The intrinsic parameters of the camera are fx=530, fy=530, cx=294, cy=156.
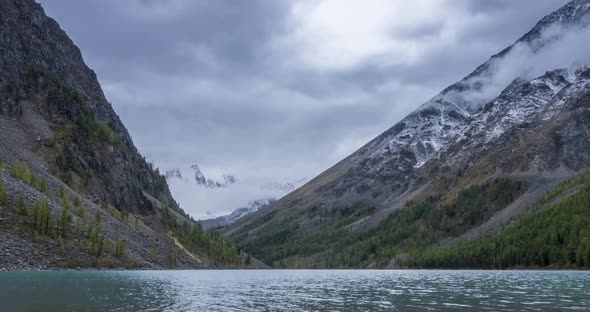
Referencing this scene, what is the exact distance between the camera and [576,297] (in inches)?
2707

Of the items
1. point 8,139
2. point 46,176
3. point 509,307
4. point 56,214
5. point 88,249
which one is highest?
point 8,139

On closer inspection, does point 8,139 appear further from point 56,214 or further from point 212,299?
point 212,299

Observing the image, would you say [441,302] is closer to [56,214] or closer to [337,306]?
[337,306]

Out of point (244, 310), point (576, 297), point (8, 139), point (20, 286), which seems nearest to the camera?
point (244, 310)

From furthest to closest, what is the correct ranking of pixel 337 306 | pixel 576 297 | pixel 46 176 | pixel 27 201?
pixel 46 176
pixel 27 201
pixel 576 297
pixel 337 306

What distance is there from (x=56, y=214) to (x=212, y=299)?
10052 cm

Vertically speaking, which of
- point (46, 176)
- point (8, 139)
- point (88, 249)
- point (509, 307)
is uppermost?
point (8, 139)

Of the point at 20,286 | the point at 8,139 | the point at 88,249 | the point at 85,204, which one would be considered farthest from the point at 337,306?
the point at 8,139

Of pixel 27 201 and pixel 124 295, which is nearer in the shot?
pixel 124 295

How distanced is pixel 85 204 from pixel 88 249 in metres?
36.5

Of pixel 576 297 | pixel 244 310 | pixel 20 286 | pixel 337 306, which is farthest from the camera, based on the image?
pixel 20 286

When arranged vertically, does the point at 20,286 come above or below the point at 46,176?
below

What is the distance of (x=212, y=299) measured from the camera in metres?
69.2

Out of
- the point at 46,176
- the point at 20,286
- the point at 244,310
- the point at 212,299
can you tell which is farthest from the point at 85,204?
the point at 244,310
